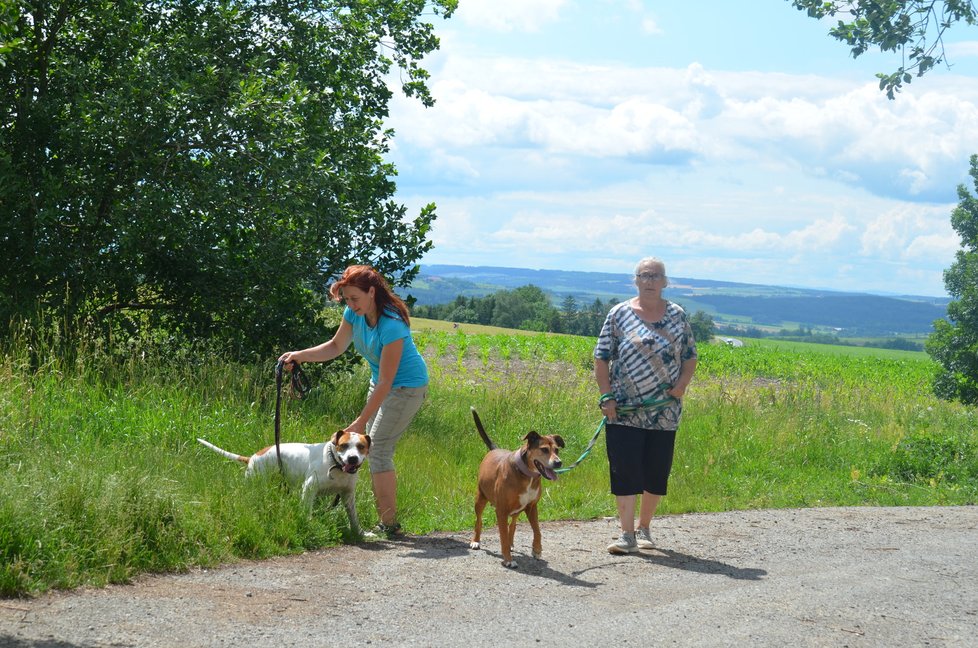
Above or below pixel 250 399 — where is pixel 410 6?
above

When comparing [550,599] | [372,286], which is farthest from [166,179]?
[550,599]

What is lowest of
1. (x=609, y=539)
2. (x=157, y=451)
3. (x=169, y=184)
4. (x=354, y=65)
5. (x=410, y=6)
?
(x=609, y=539)

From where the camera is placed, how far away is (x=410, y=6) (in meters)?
14.4

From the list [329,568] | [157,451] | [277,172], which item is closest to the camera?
[329,568]

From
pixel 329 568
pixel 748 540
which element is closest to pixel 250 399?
pixel 329 568

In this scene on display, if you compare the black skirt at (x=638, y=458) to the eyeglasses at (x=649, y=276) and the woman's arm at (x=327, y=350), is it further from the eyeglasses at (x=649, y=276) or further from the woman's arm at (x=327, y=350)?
the woman's arm at (x=327, y=350)

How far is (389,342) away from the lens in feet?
24.0

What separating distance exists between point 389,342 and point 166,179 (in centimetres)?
545

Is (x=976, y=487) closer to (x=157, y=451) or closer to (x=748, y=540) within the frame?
(x=748, y=540)

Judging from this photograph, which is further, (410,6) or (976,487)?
(410,6)

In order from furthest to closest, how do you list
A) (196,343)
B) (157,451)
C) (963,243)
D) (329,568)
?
(963,243)
(196,343)
(157,451)
(329,568)

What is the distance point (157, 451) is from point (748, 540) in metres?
4.88

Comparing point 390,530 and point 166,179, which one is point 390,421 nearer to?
point 390,530

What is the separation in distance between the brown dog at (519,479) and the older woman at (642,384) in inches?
37.1
